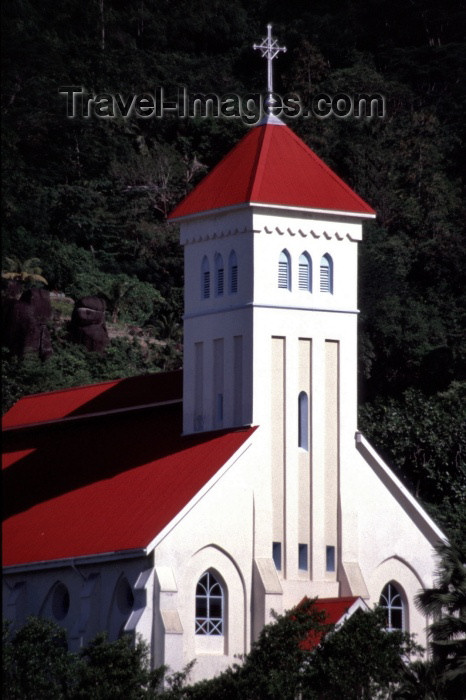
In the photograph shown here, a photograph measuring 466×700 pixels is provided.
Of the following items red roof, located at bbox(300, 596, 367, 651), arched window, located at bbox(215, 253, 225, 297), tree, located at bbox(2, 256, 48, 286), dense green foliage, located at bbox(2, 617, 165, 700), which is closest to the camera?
dense green foliage, located at bbox(2, 617, 165, 700)

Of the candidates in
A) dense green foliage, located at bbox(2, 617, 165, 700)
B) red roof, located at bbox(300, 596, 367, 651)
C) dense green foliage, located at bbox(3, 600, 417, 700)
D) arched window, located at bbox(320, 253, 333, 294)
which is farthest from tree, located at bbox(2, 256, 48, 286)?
dense green foliage, located at bbox(3, 600, 417, 700)

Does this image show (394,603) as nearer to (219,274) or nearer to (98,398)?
(219,274)

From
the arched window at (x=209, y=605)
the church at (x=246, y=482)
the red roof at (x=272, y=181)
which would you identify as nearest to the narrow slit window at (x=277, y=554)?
the church at (x=246, y=482)

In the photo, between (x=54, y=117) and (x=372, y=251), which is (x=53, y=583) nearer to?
(x=372, y=251)

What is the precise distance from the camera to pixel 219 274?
51188 mm

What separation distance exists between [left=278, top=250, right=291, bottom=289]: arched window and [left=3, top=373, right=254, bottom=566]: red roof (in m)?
3.74

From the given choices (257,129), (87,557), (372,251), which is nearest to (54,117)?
(372,251)

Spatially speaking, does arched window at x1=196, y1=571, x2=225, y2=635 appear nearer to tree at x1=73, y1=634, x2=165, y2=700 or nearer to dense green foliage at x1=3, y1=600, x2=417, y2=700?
dense green foliage at x1=3, y1=600, x2=417, y2=700

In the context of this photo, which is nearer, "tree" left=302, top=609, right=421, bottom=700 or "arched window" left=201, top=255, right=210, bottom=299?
"tree" left=302, top=609, right=421, bottom=700

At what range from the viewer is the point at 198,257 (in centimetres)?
5200

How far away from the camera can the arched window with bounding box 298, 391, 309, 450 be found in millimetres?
49375

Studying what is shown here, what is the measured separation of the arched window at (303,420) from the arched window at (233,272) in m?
3.14

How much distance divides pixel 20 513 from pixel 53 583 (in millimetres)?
3257

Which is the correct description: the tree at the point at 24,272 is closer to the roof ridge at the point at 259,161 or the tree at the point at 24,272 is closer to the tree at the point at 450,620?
the roof ridge at the point at 259,161
